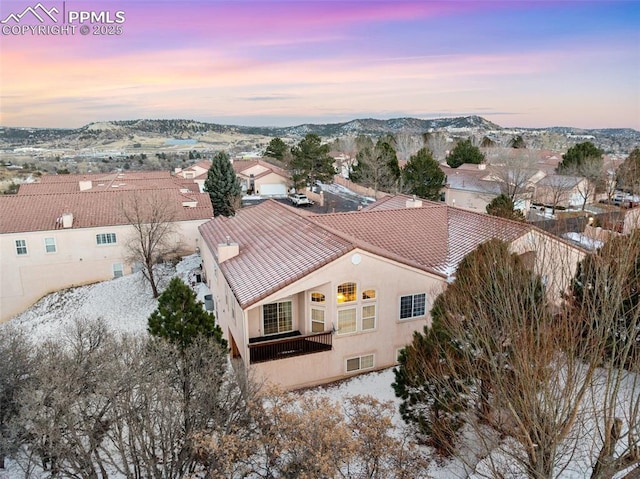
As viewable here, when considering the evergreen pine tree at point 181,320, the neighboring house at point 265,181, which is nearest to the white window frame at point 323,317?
the evergreen pine tree at point 181,320

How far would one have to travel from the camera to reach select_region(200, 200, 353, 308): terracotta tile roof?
16938 mm

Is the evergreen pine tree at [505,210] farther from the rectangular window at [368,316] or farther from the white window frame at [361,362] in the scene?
the white window frame at [361,362]

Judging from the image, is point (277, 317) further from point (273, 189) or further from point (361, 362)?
point (273, 189)

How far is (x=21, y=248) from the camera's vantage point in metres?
33.4

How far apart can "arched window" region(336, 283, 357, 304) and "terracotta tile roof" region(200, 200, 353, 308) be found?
1.39m

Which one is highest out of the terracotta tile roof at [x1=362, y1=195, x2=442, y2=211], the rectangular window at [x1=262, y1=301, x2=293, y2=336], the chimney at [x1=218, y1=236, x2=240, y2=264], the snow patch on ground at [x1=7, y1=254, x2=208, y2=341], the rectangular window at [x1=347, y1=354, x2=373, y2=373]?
the terracotta tile roof at [x1=362, y1=195, x2=442, y2=211]

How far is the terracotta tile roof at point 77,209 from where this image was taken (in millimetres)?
34000

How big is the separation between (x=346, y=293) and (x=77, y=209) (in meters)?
27.8

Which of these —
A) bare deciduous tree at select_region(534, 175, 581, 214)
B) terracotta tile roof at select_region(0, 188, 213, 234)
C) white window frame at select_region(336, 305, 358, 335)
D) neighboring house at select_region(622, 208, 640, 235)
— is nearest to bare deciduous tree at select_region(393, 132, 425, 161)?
bare deciduous tree at select_region(534, 175, 581, 214)

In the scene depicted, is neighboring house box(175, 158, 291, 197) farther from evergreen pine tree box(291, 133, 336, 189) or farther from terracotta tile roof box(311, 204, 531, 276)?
terracotta tile roof box(311, 204, 531, 276)

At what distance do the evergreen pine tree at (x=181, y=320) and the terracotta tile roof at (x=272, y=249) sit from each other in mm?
1493

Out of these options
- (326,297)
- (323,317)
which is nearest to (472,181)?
(326,297)

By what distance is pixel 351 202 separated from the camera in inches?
2409

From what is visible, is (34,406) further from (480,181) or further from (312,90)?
(312,90)
